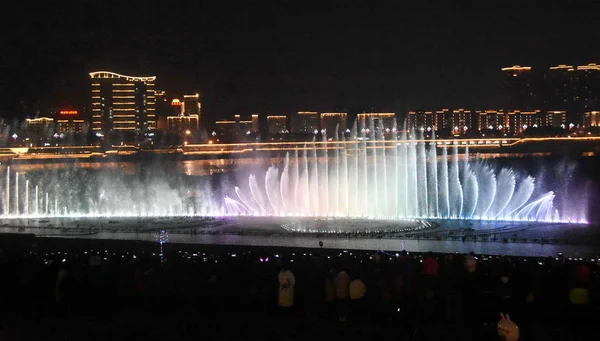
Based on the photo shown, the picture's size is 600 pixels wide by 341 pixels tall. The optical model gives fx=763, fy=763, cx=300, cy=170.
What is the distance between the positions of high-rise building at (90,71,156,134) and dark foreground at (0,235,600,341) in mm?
136899

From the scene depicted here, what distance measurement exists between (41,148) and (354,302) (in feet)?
296

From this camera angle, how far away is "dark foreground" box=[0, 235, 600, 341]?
8656mm

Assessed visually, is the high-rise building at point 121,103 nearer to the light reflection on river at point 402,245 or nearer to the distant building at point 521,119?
the distant building at point 521,119

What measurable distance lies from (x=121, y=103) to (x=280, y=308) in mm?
143239

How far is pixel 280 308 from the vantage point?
9.73m

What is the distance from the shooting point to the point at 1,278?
34.7 ft

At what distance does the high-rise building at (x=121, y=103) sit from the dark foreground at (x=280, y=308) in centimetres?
13690

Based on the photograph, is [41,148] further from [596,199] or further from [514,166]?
[596,199]

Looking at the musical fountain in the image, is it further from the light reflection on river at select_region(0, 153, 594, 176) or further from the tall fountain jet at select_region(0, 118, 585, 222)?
the light reflection on river at select_region(0, 153, 594, 176)

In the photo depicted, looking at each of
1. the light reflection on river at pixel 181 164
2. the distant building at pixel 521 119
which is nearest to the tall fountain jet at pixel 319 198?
the light reflection on river at pixel 181 164

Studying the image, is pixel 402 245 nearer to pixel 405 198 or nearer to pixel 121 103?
pixel 405 198

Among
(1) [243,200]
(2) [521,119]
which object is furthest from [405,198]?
(2) [521,119]

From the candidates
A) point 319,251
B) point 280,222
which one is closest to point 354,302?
point 319,251

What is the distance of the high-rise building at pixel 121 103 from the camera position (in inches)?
5738
